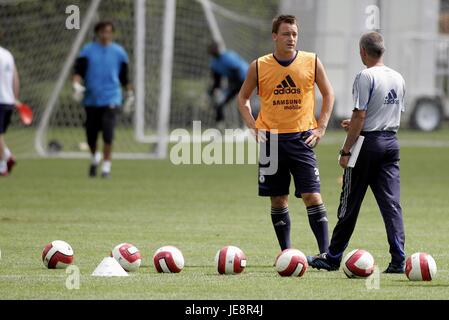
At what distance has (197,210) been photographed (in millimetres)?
15547

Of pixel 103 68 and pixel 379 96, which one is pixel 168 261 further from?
pixel 103 68

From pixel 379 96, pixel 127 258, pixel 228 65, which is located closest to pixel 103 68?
pixel 228 65

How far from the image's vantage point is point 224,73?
2919 cm

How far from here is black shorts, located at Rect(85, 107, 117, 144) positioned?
19.8 meters

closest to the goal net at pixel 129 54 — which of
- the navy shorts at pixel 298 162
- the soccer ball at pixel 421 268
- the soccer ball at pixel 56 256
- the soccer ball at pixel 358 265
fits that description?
the navy shorts at pixel 298 162

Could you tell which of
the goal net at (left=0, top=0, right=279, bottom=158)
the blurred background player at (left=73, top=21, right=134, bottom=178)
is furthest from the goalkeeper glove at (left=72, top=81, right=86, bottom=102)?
the goal net at (left=0, top=0, right=279, bottom=158)

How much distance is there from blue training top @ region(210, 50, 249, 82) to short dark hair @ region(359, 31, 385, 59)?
18.4 meters

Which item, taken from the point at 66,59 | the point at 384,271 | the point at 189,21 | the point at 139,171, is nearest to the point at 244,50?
the point at 189,21

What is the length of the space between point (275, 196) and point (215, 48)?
1673 centimetres

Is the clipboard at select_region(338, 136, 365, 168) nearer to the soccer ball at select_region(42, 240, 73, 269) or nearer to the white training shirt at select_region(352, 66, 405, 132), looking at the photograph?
the white training shirt at select_region(352, 66, 405, 132)

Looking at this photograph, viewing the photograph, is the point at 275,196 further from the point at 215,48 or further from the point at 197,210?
the point at 215,48

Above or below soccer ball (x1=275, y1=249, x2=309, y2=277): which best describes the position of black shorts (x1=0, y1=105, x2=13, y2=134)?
above

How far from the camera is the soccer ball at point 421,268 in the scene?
9.37 meters

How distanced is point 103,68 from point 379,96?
1059 cm
